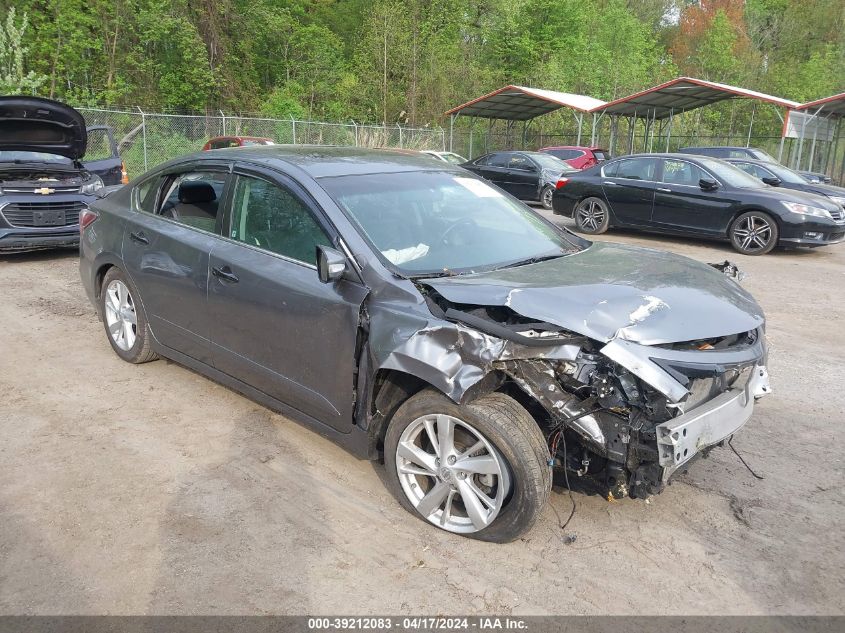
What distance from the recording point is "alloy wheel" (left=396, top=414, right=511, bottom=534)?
299 centimetres

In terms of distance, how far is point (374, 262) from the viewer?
11.1 ft

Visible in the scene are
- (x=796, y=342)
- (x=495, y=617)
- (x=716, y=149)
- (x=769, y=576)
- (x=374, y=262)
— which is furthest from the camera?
(x=716, y=149)

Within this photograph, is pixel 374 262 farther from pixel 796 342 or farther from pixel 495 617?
pixel 796 342

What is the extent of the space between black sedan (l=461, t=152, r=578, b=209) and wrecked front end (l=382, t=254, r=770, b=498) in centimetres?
1434

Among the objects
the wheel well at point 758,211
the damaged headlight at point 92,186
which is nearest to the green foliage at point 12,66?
the damaged headlight at point 92,186

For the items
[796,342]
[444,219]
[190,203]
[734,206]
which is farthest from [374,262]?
[734,206]

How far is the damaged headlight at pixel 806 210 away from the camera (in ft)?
34.6

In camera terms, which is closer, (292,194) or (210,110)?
(292,194)

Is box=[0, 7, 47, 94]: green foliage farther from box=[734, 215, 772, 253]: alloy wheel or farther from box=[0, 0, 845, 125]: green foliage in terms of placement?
box=[734, 215, 772, 253]: alloy wheel

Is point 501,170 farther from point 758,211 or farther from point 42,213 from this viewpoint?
point 42,213

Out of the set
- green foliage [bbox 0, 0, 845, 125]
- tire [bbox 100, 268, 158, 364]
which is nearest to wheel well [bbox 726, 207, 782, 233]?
tire [bbox 100, 268, 158, 364]

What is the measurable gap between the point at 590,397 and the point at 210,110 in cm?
3616

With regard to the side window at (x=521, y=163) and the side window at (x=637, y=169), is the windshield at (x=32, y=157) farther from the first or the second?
the side window at (x=521, y=163)

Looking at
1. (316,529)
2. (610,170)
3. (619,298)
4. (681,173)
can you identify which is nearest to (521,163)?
(610,170)
